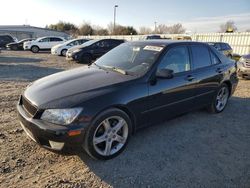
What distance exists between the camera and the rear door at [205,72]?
4.65m

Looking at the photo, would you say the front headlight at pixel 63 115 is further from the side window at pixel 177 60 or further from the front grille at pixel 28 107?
the side window at pixel 177 60

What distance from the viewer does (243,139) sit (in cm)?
418

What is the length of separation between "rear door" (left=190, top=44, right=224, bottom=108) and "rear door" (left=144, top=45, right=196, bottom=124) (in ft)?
0.63

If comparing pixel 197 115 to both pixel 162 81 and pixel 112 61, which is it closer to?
pixel 162 81

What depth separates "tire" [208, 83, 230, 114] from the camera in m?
5.30

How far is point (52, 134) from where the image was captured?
289cm

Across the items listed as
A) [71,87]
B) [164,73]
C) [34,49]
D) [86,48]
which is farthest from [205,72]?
[34,49]

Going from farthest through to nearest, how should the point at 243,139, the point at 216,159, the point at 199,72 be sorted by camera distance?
the point at 199,72
the point at 243,139
the point at 216,159

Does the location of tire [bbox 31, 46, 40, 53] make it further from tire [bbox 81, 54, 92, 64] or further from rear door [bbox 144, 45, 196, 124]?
rear door [bbox 144, 45, 196, 124]

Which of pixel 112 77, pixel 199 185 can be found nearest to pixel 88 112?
pixel 112 77

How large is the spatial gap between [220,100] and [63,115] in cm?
391

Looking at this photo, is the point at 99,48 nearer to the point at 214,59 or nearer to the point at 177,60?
the point at 214,59

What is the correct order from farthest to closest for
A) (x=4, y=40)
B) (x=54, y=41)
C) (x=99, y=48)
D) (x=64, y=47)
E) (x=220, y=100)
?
(x=4, y=40)
(x=54, y=41)
(x=64, y=47)
(x=99, y=48)
(x=220, y=100)

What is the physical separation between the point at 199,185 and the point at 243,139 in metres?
1.75
